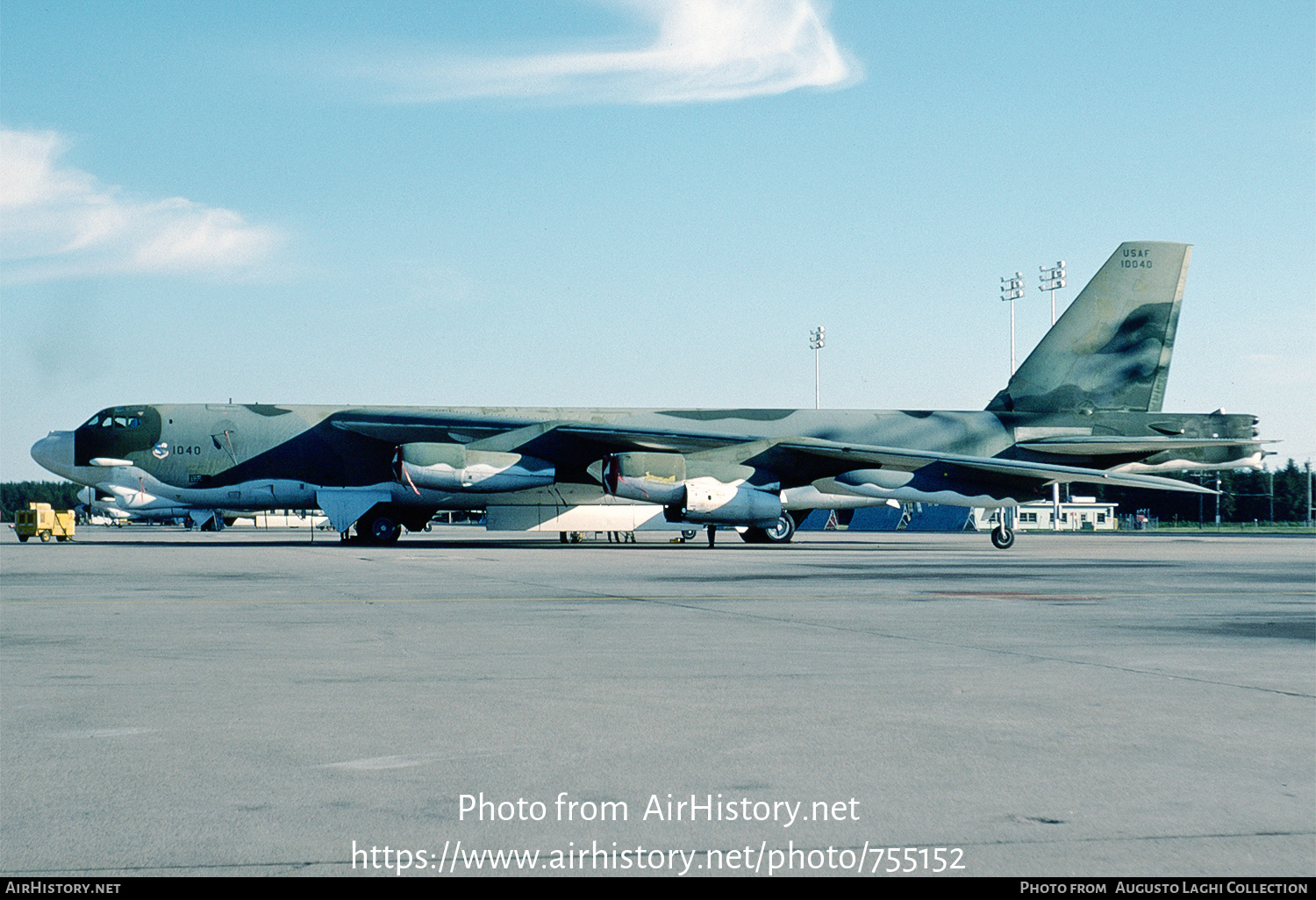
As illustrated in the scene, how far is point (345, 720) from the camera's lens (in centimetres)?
625

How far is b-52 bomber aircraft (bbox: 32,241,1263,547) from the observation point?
1217 inches

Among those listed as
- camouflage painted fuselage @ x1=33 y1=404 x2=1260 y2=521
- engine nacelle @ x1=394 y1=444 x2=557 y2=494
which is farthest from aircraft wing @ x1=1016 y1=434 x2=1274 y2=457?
engine nacelle @ x1=394 y1=444 x2=557 y2=494

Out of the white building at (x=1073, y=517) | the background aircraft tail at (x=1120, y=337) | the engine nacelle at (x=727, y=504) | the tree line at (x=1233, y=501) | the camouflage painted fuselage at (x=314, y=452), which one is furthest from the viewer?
the tree line at (x=1233, y=501)

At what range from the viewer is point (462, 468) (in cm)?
3014

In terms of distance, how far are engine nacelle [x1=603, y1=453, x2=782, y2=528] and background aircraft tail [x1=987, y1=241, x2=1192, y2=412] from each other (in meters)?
9.17

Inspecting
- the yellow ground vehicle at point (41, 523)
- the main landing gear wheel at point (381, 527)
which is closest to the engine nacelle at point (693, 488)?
the main landing gear wheel at point (381, 527)

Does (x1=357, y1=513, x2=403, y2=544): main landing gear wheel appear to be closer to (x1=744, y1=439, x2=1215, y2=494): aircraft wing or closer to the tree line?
(x1=744, y1=439, x2=1215, y2=494): aircraft wing

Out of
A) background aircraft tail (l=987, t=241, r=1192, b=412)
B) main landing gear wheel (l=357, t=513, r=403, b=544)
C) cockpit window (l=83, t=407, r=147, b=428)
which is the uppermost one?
background aircraft tail (l=987, t=241, r=1192, b=412)

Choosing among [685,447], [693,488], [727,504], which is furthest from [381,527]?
[727,504]

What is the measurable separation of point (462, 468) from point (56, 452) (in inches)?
458

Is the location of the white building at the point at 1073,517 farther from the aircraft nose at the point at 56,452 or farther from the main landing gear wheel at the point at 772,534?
the aircraft nose at the point at 56,452

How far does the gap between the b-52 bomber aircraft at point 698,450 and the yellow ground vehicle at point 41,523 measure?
1025 cm

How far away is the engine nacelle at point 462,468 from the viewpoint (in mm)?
29984
